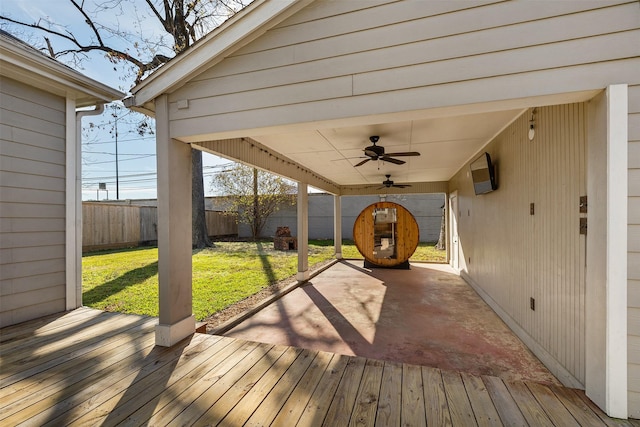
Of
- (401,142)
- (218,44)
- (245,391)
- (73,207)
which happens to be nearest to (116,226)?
(73,207)

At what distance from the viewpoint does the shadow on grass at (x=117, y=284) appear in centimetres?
412

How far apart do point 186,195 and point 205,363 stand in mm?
1512

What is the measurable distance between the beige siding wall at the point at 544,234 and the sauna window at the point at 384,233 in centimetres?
296

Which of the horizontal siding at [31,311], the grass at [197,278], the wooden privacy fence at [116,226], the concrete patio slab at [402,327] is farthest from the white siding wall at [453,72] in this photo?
the wooden privacy fence at [116,226]

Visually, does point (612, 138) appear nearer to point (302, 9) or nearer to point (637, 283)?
point (637, 283)

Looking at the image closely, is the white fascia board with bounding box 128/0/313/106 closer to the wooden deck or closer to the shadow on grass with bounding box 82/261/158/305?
the wooden deck

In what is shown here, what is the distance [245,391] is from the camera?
5.76ft

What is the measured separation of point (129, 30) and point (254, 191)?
22.5 feet

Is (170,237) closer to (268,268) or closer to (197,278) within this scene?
(197,278)

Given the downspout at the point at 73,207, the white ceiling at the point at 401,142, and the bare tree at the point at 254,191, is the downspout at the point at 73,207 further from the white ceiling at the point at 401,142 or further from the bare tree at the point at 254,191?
the bare tree at the point at 254,191

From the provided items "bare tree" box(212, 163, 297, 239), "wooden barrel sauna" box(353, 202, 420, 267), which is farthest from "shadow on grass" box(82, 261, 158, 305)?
"bare tree" box(212, 163, 297, 239)

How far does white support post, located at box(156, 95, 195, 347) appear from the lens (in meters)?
2.42

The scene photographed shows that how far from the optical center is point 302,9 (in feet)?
6.88

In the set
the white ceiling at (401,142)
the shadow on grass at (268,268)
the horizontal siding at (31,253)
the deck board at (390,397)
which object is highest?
the white ceiling at (401,142)
